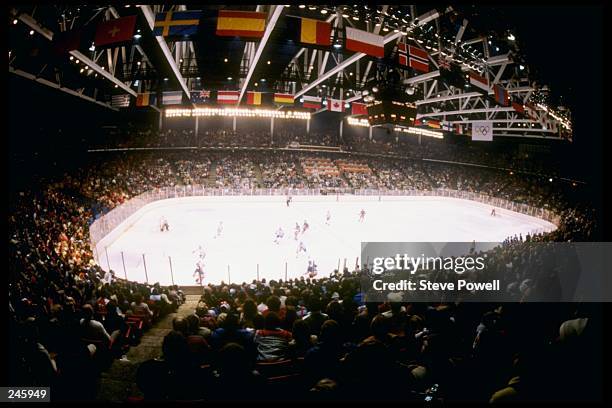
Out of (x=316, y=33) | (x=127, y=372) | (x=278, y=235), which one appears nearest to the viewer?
(x=127, y=372)

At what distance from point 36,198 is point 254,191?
21.1 m

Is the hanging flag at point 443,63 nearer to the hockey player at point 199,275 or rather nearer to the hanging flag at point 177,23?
the hanging flag at point 177,23

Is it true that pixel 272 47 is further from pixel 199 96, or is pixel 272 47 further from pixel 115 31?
pixel 115 31

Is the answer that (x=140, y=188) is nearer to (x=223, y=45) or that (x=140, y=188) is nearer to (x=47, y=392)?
(x=223, y=45)

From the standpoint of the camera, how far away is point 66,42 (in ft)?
43.0

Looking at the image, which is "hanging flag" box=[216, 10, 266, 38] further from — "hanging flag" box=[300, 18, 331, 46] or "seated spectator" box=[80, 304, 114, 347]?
"seated spectator" box=[80, 304, 114, 347]

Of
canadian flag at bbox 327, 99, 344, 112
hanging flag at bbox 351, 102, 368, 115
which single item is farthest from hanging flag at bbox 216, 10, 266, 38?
hanging flag at bbox 351, 102, 368, 115

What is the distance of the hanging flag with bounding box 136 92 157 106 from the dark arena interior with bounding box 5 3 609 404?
0.25 meters

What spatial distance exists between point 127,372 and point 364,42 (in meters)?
12.4

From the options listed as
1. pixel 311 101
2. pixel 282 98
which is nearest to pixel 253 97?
pixel 282 98

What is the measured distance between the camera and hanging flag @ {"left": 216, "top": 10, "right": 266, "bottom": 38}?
11.1m

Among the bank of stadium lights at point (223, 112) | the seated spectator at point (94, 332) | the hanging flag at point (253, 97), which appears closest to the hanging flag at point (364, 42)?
the seated spectator at point (94, 332)

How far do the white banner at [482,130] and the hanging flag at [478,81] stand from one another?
1192 centimetres

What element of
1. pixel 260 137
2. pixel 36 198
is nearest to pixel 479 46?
pixel 36 198
